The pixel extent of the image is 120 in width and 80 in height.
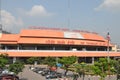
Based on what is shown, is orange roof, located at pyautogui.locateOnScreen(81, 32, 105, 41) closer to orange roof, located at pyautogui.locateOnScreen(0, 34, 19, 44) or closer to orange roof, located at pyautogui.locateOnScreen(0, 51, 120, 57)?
orange roof, located at pyautogui.locateOnScreen(0, 51, 120, 57)

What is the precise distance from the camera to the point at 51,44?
114 metres

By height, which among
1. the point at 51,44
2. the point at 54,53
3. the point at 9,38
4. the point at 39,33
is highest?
the point at 39,33

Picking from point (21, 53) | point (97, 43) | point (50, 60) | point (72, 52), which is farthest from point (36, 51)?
point (97, 43)

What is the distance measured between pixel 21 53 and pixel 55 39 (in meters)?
15.4

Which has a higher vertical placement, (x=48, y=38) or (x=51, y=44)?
(x=48, y=38)

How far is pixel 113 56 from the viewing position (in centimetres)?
11944

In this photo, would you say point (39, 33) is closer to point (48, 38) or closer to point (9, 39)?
point (48, 38)

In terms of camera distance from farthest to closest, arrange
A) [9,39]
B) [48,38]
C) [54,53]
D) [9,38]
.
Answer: [48,38] → [9,38] → [9,39] → [54,53]

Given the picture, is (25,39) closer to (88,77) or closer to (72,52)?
(72,52)

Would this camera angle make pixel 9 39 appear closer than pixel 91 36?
Yes

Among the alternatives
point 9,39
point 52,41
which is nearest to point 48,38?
point 52,41

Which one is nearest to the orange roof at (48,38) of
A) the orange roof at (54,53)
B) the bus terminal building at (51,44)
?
the bus terminal building at (51,44)

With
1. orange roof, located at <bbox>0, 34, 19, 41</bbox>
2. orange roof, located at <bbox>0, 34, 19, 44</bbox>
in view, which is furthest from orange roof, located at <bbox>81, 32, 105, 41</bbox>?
orange roof, located at <bbox>0, 34, 19, 44</bbox>

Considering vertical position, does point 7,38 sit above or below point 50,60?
above
